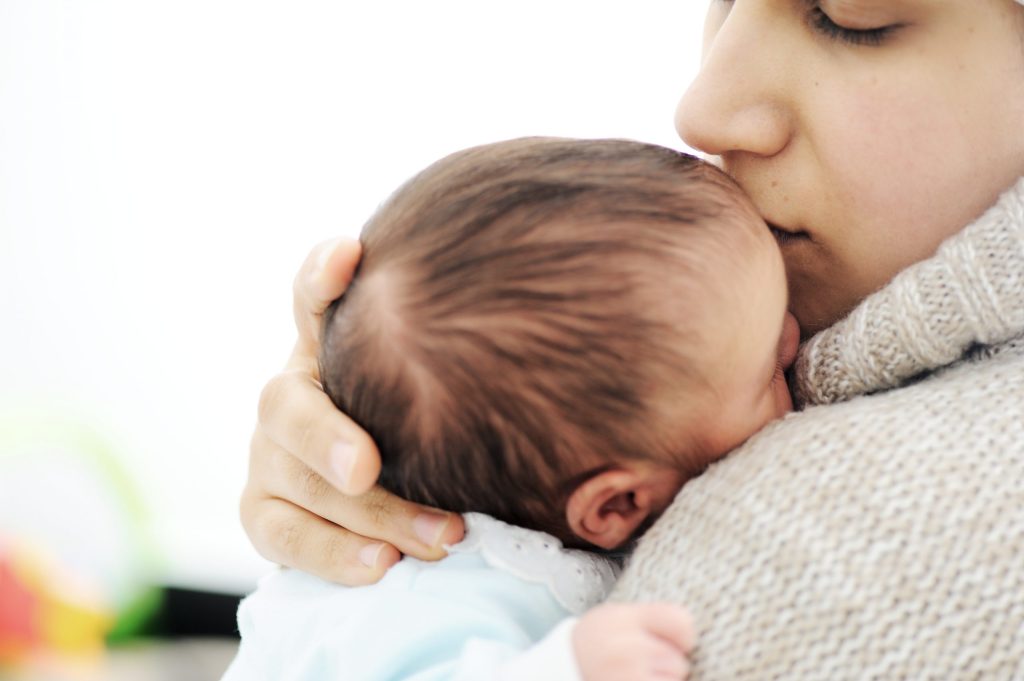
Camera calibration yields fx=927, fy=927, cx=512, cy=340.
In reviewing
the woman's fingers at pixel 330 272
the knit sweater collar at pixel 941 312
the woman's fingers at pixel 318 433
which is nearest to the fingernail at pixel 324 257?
the woman's fingers at pixel 330 272

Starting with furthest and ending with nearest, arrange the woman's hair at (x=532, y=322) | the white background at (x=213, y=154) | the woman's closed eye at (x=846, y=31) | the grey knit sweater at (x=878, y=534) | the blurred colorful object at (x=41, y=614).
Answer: the blurred colorful object at (x=41, y=614), the white background at (x=213, y=154), the woman's closed eye at (x=846, y=31), the woman's hair at (x=532, y=322), the grey knit sweater at (x=878, y=534)

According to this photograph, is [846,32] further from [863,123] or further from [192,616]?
[192,616]

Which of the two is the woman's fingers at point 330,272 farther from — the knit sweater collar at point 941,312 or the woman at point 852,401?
the knit sweater collar at point 941,312

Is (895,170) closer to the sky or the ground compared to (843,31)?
→ closer to the ground

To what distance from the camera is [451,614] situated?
76 centimetres

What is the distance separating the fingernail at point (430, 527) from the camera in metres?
0.82

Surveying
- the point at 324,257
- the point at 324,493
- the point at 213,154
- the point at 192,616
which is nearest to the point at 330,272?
the point at 324,257

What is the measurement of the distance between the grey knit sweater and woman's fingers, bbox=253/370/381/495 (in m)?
0.23

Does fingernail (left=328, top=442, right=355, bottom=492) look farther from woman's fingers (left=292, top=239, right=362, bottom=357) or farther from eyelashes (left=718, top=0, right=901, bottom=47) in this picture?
eyelashes (left=718, top=0, right=901, bottom=47)

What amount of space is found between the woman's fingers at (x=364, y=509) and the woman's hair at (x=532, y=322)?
0.04m

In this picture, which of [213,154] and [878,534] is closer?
[878,534]

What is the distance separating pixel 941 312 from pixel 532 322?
35cm

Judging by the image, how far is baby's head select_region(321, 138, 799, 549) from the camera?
0.73 metres

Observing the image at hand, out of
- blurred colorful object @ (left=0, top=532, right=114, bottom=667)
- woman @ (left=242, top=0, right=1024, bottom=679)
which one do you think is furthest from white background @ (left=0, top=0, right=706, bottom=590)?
woman @ (left=242, top=0, right=1024, bottom=679)
